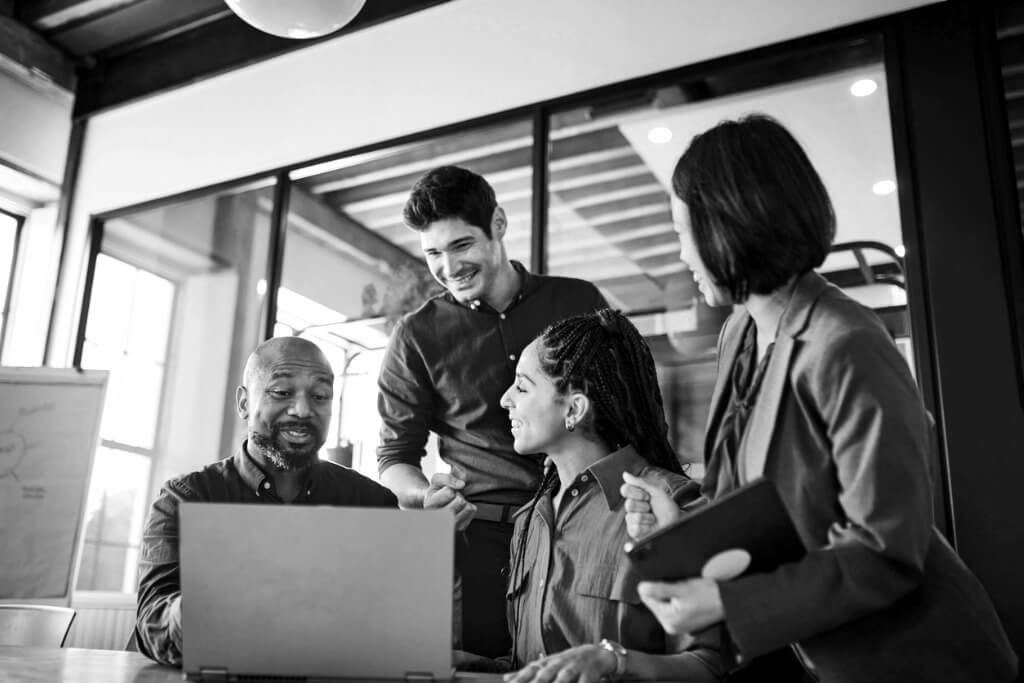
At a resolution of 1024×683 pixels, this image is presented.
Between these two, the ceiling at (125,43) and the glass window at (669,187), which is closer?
the glass window at (669,187)

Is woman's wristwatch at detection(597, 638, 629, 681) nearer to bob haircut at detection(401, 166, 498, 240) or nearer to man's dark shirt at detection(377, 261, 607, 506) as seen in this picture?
man's dark shirt at detection(377, 261, 607, 506)

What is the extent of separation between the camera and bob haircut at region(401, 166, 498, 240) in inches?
93.0

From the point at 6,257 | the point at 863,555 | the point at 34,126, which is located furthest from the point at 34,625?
the point at 34,126

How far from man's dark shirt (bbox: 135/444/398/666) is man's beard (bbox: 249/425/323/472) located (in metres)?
0.03

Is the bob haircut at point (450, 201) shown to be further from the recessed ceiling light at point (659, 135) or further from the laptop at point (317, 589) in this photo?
the laptop at point (317, 589)

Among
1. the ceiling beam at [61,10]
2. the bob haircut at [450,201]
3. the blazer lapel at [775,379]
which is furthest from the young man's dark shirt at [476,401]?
the ceiling beam at [61,10]

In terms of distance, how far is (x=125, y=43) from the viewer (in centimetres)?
481

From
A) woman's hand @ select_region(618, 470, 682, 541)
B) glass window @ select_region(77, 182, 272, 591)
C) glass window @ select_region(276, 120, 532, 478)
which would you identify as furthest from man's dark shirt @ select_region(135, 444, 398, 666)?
glass window @ select_region(77, 182, 272, 591)

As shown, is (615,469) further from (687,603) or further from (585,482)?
(687,603)

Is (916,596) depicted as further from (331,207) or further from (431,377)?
(331,207)

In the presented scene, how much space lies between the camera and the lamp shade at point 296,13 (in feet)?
7.95

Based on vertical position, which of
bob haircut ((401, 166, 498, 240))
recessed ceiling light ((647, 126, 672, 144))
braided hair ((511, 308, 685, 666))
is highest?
recessed ceiling light ((647, 126, 672, 144))

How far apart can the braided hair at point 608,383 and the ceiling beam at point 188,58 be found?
249cm

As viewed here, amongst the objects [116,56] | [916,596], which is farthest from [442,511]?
[116,56]
